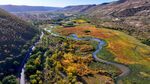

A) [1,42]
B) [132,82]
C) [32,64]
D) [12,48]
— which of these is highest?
[1,42]

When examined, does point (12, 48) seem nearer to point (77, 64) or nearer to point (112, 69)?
point (77, 64)

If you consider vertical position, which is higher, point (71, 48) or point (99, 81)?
point (71, 48)

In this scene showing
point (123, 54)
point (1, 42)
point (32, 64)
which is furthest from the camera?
point (123, 54)

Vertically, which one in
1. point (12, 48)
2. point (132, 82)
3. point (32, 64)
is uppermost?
point (12, 48)

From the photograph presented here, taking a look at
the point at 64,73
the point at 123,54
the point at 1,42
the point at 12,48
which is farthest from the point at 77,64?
the point at 1,42

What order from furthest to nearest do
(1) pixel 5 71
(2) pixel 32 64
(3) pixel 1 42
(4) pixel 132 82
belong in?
1. (3) pixel 1 42
2. (2) pixel 32 64
3. (1) pixel 5 71
4. (4) pixel 132 82

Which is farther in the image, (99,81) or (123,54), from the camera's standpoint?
(123,54)

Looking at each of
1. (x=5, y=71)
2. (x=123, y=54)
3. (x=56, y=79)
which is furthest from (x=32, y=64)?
(x=123, y=54)

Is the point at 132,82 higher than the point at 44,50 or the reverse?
the reverse

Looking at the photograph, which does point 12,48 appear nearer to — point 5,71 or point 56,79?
point 5,71
